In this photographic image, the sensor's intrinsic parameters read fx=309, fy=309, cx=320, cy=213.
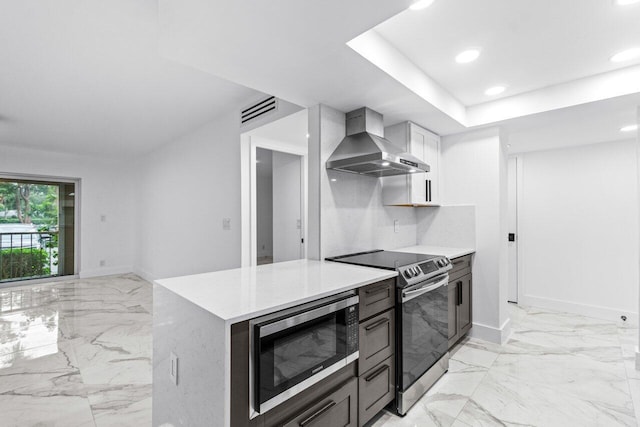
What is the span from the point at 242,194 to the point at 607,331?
4278 millimetres

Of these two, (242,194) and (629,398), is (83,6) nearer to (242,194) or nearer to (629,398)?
(242,194)

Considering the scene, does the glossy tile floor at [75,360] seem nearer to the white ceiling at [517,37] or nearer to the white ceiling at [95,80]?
the white ceiling at [95,80]

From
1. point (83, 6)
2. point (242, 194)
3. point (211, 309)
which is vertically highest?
point (83, 6)

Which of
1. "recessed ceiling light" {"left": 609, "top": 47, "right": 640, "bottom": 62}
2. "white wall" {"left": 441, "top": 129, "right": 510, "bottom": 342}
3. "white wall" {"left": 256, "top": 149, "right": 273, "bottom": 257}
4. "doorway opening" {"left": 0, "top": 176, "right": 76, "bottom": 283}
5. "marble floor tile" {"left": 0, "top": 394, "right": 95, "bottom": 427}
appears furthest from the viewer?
"white wall" {"left": 256, "top": 149, "right": 273, "bottom": 257}

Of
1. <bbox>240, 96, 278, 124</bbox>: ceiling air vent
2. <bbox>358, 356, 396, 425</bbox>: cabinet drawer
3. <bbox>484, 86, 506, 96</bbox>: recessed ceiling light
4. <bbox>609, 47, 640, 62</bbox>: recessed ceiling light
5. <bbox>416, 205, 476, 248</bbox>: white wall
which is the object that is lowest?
<bbox>358, 356, 396, 425</bbox>: cabinet drawer

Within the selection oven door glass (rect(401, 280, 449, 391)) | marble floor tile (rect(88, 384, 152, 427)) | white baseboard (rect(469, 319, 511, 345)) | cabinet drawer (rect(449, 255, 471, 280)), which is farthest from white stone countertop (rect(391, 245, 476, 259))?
marble floor tile (rect(88, 384, 152, 427))

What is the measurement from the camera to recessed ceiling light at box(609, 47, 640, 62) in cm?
212

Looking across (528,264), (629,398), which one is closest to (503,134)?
(528,264)

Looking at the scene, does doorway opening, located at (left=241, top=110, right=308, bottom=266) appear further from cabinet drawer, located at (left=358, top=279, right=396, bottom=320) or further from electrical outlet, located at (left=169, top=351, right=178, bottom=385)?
electrical outlet, located at (left=169, top=351, right=178, bottom=385)

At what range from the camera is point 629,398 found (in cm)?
219

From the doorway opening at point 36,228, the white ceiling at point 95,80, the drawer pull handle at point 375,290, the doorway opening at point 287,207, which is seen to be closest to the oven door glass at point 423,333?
the drawer pull handle at point 375,290

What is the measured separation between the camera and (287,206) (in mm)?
4355

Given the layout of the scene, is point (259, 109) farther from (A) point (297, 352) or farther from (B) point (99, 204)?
(B) point (99, 204)

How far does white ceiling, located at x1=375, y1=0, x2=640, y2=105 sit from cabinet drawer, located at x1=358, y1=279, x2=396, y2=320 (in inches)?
62.4
